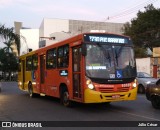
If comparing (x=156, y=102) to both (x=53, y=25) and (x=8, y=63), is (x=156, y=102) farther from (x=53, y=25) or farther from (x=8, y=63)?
(x=53, y=25)

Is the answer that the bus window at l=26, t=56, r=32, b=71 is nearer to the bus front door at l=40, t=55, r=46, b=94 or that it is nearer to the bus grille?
the bus front door at l=40, t=55, r=46, b=94

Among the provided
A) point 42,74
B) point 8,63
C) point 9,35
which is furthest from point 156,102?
point 8,63

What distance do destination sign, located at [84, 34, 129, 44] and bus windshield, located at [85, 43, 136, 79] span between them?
21 cm

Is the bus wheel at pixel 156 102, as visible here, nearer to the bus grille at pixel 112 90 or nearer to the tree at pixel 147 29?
the bus grille at pixel 112 90

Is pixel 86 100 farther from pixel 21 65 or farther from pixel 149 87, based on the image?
pixel 21 65

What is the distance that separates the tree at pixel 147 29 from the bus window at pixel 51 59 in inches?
1553

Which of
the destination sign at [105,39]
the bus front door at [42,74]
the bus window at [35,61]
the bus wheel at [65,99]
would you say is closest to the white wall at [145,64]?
the bus window at [35,61]

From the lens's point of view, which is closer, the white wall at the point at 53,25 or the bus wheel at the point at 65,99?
the bus wheel at the point at 65,99

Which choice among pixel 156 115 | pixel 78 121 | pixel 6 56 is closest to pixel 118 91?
pixel 156 115

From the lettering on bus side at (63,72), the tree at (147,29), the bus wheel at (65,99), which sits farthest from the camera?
the tree at (147,29)

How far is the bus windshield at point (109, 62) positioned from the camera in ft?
41.7

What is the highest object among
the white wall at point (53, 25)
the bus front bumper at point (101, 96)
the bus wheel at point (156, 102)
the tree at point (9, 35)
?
the white wall at point (53, 25)

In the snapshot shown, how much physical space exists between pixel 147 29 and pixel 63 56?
43.1 meters

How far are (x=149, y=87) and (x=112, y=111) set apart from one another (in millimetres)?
2173
